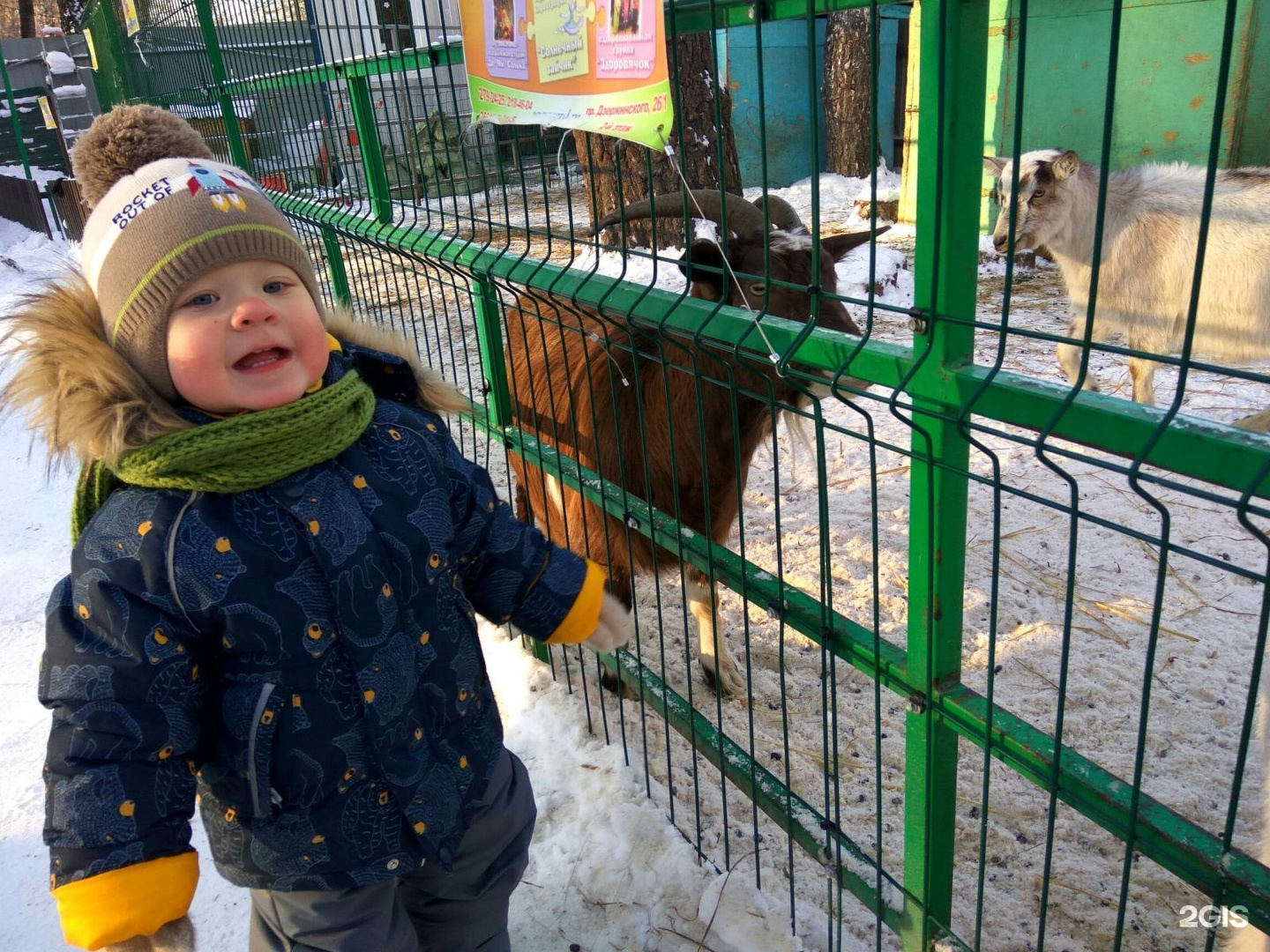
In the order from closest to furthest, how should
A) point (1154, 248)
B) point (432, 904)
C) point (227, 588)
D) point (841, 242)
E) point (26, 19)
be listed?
point (227, 588), point (432, 904), point (841, 242), point (1154, 248), point (26, 19)

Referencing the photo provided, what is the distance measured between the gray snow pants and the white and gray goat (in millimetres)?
4510

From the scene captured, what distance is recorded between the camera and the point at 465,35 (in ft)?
7.42

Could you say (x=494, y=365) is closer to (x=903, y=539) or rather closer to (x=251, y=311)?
(x=251, y=311)

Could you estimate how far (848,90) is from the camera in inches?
407

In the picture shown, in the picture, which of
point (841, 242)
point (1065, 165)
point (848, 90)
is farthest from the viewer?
point (848, 90)

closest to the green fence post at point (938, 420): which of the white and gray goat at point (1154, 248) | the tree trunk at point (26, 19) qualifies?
the white and gray goat at point (1154, 248)

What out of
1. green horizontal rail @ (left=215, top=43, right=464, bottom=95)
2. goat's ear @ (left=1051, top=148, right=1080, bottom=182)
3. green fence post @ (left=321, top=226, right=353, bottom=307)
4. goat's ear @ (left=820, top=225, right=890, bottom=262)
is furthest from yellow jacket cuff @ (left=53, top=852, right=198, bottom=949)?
goat's ear @ (left=1051, top=148, right=1080, bottom=182)

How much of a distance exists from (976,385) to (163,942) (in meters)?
1.58

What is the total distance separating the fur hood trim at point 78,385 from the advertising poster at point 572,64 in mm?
1018

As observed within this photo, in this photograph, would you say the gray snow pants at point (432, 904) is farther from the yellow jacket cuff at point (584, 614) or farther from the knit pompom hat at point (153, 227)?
the knit pompom hat at point (153, 227)

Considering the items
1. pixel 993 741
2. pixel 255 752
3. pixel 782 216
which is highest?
pixel 782 216

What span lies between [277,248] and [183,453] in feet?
1.34

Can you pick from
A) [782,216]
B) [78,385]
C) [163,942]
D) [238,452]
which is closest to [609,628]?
[238,452]

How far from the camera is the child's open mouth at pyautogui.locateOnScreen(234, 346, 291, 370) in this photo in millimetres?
1535
